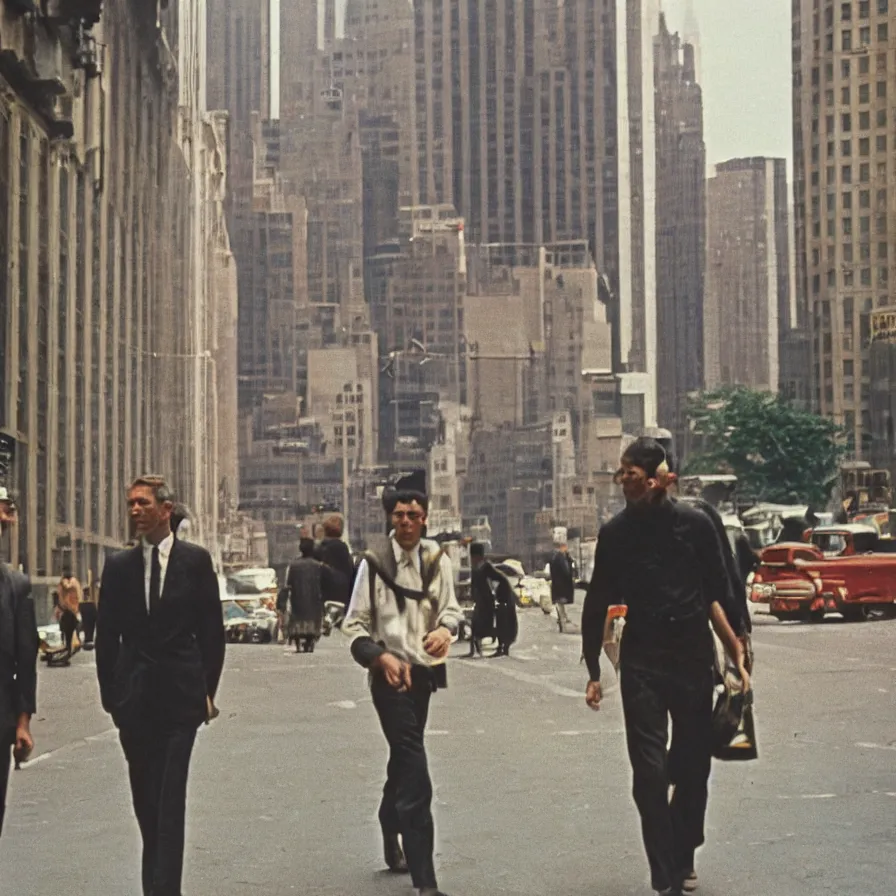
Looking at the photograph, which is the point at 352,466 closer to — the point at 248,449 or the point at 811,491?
the point at 248,449

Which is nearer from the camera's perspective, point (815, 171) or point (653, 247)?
point (815, 171)

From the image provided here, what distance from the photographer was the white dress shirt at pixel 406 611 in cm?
687

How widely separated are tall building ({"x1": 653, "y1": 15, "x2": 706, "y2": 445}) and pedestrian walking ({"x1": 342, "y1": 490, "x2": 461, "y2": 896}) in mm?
112955

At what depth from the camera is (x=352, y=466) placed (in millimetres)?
113875

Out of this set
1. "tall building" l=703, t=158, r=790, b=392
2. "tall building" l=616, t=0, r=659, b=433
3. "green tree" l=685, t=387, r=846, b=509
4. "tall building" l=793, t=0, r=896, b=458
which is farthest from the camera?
"tall building" l=703, t=158, r=790, b=392

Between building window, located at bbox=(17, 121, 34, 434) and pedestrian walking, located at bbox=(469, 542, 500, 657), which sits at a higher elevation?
building window, located at bbox=(17, 121, 34, 434)

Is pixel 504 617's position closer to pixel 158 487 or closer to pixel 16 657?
pixel 158 487

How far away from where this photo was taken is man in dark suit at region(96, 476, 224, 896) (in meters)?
6.14

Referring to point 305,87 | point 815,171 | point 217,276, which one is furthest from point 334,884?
point 305,87

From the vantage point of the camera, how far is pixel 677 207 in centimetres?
12475

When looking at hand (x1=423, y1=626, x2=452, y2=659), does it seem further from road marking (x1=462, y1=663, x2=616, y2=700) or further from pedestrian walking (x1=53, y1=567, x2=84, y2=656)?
pedestrian walking (x1=53, y1=567, x2=84, y2=656)

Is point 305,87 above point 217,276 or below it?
above

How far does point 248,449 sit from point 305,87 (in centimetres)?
2450

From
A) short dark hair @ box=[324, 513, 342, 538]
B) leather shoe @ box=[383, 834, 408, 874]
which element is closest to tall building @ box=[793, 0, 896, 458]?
short dark hair @ box=[324, 513, 342, 538]
